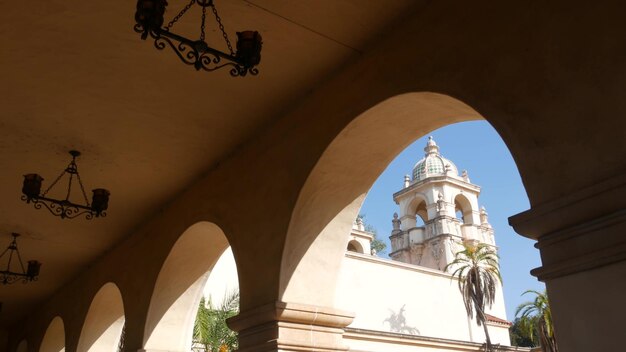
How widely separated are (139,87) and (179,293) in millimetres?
3752

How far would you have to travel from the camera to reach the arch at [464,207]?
33022 mm

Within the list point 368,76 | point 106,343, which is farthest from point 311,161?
point 106,343

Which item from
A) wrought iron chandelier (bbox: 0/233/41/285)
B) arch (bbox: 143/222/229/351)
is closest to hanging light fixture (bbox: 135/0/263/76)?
arch (bbox: 143/222/229/351)

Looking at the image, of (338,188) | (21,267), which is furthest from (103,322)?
(338,188)

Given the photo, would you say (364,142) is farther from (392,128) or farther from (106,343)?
(106,343)

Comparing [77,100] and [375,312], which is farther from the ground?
[375,312]

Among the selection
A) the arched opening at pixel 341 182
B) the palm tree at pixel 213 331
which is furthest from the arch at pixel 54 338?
the arched opening at pixel 341 182

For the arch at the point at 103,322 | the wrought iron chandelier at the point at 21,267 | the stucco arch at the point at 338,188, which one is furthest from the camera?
the arch at the point at 103,322

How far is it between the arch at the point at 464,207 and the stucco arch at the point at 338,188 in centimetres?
2804

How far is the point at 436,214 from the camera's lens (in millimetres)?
32000

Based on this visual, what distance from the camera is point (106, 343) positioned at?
1127 centimetres

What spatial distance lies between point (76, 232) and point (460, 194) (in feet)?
86.3

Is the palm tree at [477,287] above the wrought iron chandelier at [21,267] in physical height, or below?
above

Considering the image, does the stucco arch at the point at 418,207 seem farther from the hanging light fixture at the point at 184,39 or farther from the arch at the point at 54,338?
the hanging light fixture at the point at 184,39
